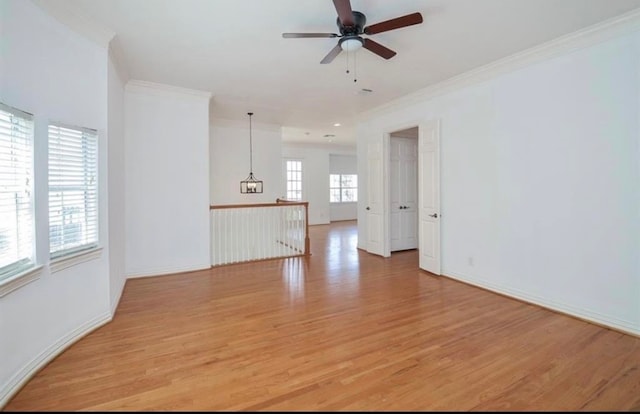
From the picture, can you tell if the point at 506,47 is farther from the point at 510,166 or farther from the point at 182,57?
the point at 182,57

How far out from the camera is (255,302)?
360 cm

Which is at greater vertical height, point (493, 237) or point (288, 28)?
point (288, 28)

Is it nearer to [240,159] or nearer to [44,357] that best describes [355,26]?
[44,357]

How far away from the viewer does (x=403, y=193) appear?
20.9 feet

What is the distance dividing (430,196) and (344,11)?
10.5 feet

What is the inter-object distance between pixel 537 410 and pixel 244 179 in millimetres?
6612

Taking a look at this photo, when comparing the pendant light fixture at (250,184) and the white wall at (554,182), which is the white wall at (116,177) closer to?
the pendant light fixture at (250,184)

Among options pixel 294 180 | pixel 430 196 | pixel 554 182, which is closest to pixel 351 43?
pixel 554 182

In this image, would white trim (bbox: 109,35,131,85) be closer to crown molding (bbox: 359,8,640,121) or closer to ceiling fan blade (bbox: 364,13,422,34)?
ceiling fan blade (bbox: 364,13,422,34)

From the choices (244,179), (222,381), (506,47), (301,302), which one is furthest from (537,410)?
(244,179)

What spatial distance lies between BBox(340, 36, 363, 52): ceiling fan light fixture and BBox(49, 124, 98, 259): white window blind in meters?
2.52

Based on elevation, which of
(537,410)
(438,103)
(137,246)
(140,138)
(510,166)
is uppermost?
(438,103)

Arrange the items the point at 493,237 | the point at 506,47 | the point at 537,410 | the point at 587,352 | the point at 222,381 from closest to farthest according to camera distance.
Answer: the point at 537,410, the point at 222,381, the point at 587,352, the point at 506,47, the point at 493,237

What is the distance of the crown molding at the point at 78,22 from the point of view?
245cm
